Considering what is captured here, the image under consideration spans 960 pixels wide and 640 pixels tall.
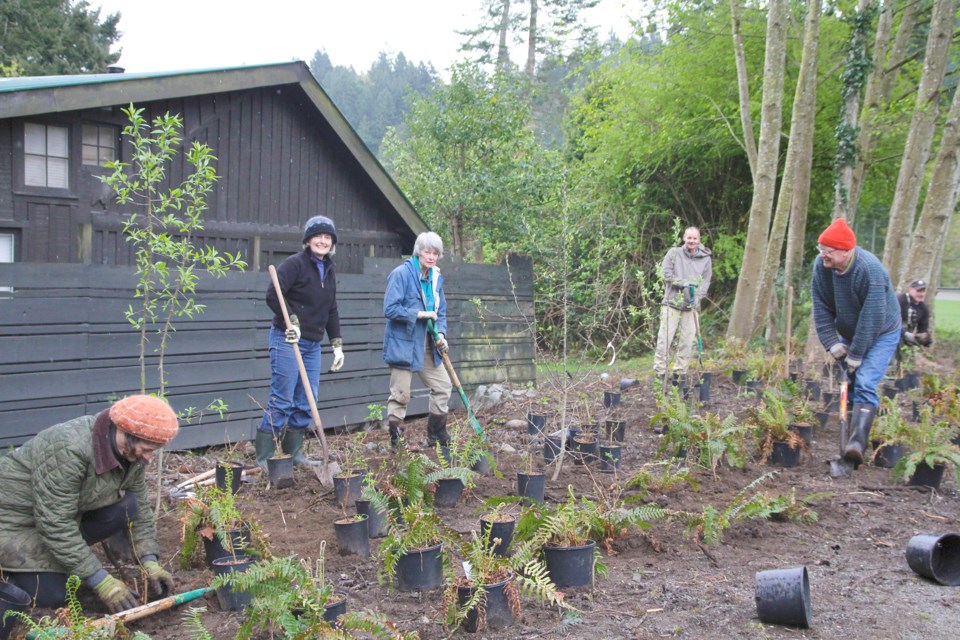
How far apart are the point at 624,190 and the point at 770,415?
1529 centimetres

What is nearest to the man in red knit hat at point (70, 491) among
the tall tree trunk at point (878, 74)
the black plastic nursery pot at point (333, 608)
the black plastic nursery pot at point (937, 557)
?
the black plastic nursery pot at point (333, 608)

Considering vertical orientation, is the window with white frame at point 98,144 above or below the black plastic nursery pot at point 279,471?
above

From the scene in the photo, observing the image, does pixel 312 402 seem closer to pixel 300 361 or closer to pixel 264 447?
pixel 300 361

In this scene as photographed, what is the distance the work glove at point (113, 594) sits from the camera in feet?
11.5

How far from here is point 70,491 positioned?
3.49 m

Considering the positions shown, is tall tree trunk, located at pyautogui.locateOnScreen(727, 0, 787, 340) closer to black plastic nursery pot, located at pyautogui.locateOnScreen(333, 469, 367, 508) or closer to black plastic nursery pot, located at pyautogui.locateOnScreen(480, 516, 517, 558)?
black plastic nursery pot, located at pyautogui.locateOnScreen(333, 469, 367, 508)

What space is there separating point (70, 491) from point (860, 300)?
553cm

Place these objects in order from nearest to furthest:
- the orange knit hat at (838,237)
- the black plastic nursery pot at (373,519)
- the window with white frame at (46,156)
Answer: the black plastic nursery pot at (373,519)
the orange knit hat at (838,237)
the window with white frame at (46,156)

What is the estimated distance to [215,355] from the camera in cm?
782

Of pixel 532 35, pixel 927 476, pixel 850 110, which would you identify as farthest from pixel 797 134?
pixel 532 35

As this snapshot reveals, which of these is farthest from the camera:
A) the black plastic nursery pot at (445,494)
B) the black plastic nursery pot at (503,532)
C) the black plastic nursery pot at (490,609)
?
the black plastic nursery pot at (445,494)

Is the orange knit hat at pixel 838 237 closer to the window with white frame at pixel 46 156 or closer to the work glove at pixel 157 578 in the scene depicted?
the work glove at pixel 157 578

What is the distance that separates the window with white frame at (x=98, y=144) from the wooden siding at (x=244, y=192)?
0.10m

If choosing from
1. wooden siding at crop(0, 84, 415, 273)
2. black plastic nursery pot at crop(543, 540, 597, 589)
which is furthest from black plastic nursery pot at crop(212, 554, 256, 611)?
wooden siding at crop(0, 84, 415, 273)
